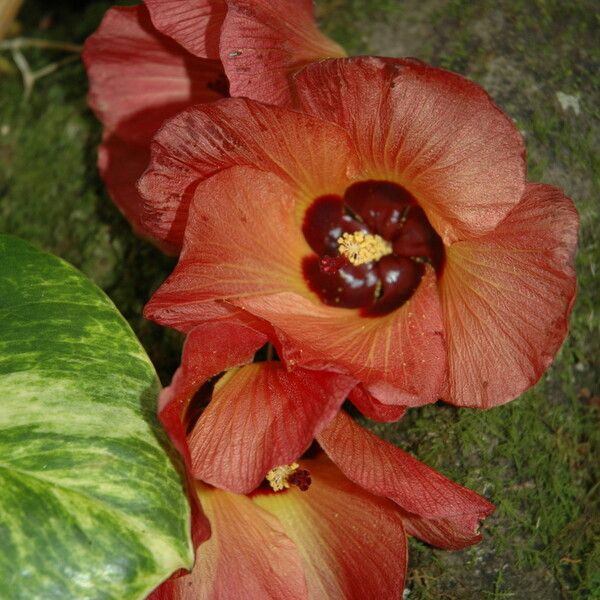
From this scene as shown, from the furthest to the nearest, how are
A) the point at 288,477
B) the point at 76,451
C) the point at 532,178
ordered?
the point at 532,178, the point at 288,477, the point at 76,451

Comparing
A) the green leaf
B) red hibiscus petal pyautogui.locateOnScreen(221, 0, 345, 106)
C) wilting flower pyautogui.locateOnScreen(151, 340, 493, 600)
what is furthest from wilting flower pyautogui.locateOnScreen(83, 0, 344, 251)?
wilting flower pyautogui.locateOnScreen(151, 340, 493, 600)

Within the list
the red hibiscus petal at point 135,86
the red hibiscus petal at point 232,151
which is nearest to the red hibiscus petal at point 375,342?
the red hibiscus petal at point 232,151

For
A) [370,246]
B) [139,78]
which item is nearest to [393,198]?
[370,246]

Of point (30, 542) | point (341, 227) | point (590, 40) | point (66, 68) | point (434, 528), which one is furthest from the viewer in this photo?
point (66, 68)

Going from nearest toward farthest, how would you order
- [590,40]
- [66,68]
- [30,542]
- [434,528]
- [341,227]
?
[30,542] < [434,528] < [341,227] < [590,40] < [66,68]

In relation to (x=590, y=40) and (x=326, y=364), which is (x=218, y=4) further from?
(x=590, y=40)

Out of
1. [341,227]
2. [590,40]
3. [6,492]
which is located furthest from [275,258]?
[590,40]

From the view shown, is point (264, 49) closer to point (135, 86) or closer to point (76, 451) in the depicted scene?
point (135, 86)
